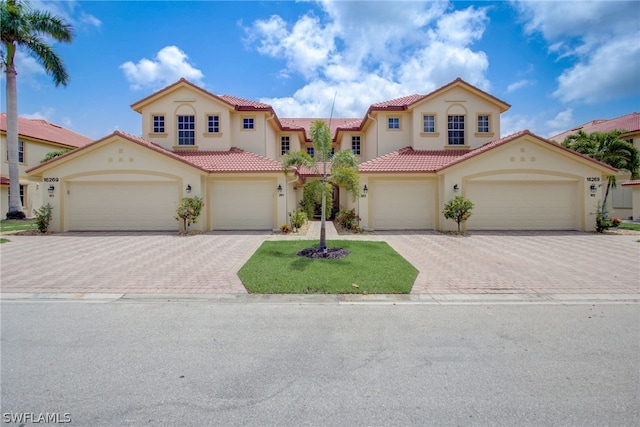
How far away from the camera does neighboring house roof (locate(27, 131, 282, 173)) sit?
15758 mm

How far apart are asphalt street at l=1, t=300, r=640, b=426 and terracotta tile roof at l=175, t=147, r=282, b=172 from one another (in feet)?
36.6

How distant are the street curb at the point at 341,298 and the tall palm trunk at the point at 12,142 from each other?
20021 mm

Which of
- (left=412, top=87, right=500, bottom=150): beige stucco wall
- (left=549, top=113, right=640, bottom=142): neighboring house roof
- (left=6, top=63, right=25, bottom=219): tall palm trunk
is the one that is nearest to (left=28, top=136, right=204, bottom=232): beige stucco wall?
(left=6, top=63, right=25, bottom=219): tall palm trunk

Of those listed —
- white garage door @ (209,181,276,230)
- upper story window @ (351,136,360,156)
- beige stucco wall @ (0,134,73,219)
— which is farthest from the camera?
upper story window @ (351,136,360,156)

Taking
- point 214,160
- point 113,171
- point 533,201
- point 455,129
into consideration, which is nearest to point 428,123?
point 455,129

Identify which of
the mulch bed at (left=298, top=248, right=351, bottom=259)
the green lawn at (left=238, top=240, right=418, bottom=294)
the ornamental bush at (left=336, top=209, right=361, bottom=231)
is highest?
the ornamental bush at (left=336, top=209, right=361, bottom=231)

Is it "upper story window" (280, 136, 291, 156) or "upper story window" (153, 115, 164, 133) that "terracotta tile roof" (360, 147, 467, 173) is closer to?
"upper story window" (280, 136, 291, 156)

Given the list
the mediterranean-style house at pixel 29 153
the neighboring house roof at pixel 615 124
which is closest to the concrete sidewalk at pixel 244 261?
the mediterranean-style house at pixel 29 153

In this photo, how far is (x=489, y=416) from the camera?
2.94m

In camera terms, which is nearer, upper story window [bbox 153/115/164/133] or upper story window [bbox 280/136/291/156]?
upper story window [bbox 153/115/164/133]

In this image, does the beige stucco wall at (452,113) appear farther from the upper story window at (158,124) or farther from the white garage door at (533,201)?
the upper story window at (158,124)

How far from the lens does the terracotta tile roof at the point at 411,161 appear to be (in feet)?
54.9

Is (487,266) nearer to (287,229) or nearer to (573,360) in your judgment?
(573,360)

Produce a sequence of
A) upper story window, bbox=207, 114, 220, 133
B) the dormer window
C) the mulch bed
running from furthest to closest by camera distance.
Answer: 1. the dormer window
2. upper story window, bbox=207, 114, 220, 133
3. the mulch bed
